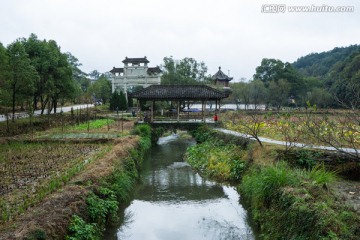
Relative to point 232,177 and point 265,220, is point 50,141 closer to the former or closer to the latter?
point 232,177

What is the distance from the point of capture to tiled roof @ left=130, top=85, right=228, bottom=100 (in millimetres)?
28984

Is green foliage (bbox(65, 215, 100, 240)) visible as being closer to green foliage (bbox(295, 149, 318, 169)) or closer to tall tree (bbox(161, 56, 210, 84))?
green foliage (bbox(295, 149, 318, 169))

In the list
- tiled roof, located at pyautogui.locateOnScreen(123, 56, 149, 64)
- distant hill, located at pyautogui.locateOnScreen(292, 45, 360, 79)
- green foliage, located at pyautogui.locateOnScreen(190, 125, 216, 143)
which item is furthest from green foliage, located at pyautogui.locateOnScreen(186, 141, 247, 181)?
distant hill, located at pyautogui.locateOnScreen(292, 45, 360, 79)

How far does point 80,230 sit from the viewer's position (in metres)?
7.73

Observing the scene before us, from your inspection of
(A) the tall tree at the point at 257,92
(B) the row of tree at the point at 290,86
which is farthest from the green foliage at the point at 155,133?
(A) the tall tree at the point at 257,92

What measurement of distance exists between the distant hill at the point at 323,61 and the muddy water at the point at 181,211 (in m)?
60.4

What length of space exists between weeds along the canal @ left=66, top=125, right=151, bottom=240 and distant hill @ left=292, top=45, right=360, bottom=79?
63.8 meters

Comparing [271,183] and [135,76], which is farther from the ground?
[135,76]

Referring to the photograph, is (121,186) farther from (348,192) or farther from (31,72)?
(31,72)

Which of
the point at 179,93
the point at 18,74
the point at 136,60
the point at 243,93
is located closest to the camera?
the point at 18,74

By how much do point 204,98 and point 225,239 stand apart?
67.2 feet

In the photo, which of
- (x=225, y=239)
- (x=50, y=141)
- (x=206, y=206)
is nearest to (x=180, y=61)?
(x=50, y=141)

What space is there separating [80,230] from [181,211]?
15.6 feet

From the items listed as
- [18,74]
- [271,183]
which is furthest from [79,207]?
[18,74]
